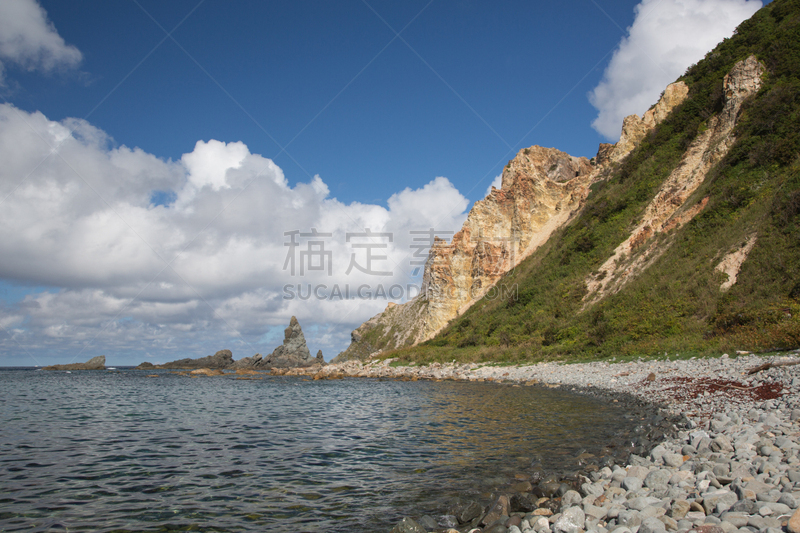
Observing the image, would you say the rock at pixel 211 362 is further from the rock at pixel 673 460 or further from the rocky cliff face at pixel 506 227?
the rock at pixel 673 460

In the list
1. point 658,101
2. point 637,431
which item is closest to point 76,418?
point 637,431

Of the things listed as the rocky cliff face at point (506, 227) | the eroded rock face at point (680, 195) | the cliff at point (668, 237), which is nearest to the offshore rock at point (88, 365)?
the rocky cliff face at point (506, 227)

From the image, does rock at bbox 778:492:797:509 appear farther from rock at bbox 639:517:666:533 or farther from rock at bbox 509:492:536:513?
rock at bbox 509:492:536:513

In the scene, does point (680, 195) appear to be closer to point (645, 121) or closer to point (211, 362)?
point (645, 121)

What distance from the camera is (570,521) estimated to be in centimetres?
541

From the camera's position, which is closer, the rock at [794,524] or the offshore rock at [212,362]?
the rock at [794,524]

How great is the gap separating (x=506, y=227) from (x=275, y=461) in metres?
58.8

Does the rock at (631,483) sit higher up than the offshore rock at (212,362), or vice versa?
the offshore rock at (212,362)

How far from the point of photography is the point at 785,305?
17688mm

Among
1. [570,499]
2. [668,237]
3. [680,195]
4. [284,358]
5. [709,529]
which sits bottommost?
[570,499]

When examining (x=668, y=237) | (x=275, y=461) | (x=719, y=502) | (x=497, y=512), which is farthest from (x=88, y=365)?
(x=719, y=502)

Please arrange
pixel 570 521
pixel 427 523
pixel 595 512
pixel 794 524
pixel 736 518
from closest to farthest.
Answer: pixel 794 524 → pixel 736 518 → pixel 570 521 → pixel 595 512 → pixel 427 523

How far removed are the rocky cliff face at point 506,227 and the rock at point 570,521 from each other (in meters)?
50.8

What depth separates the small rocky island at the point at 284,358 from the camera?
319 ft
